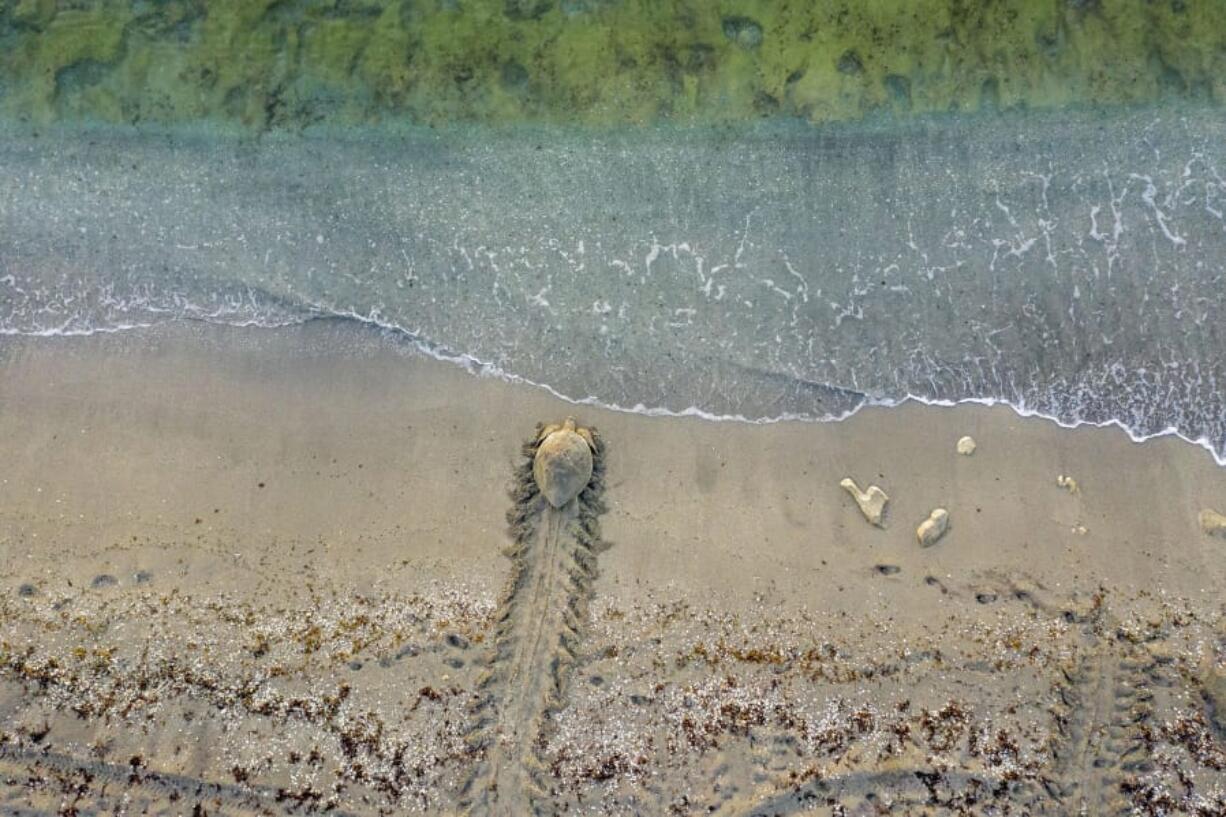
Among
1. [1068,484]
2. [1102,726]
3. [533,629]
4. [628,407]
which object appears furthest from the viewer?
[628,407]

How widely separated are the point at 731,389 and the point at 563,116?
3.18m

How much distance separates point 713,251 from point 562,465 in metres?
2.64

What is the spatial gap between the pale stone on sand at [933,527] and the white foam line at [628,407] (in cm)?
107

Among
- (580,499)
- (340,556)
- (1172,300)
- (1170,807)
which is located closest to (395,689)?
(340,556)

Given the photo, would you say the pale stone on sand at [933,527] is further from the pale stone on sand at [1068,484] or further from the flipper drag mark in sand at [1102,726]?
the flipper drag mark in sand at [1102,726]

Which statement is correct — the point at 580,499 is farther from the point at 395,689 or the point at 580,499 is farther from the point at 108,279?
the point at 108,279

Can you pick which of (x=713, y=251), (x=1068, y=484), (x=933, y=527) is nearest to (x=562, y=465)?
(x=713, y=251)

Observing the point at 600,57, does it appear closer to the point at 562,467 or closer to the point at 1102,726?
the point at 562,467

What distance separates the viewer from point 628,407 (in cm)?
755

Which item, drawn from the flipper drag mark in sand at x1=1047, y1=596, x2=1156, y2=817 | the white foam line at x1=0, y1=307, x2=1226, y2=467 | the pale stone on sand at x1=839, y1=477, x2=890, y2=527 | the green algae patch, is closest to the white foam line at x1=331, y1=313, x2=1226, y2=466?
the white foam line at x1=0, y1=307, x2=1226, y2=467

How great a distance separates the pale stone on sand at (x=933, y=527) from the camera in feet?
23.7

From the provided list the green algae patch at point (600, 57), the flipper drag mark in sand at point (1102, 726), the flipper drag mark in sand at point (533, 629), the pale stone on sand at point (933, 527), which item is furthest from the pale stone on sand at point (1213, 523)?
the flipper drag mark in sand at point (533, 629)

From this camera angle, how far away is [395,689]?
715 cm

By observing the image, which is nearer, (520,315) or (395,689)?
(395,689)
